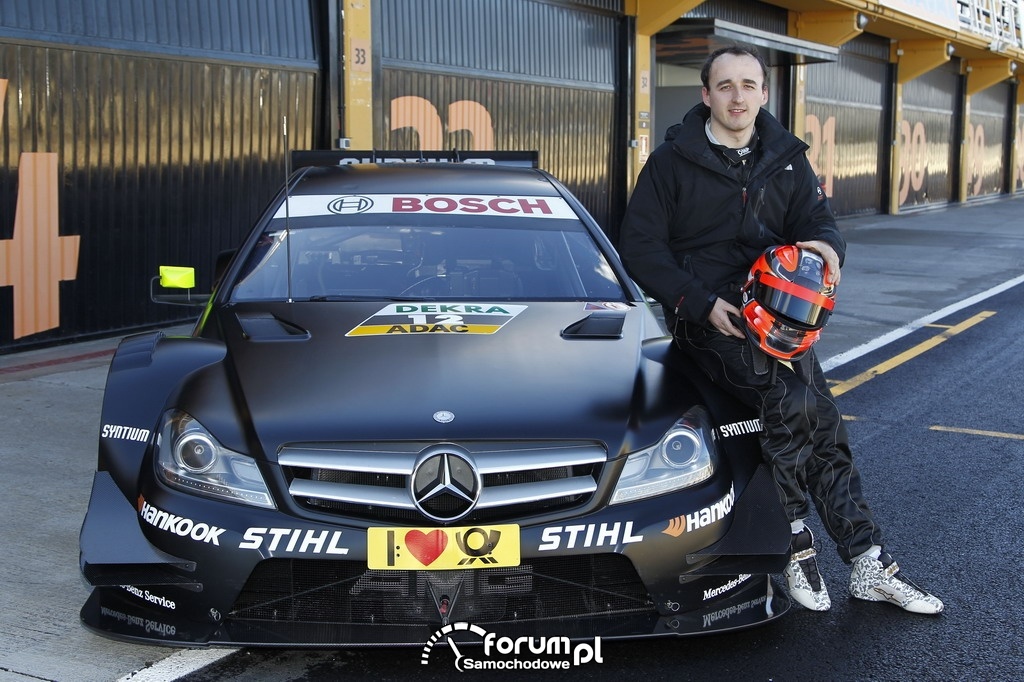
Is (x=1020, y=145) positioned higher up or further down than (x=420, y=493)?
higher up

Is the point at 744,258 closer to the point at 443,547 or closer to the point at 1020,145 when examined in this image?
the point at 443,547

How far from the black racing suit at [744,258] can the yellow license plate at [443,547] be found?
1133 millimetres

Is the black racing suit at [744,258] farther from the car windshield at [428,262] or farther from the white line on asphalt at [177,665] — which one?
the white line on asphalt at [177,665]

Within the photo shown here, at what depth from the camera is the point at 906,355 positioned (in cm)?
934

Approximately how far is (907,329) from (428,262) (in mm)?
7149

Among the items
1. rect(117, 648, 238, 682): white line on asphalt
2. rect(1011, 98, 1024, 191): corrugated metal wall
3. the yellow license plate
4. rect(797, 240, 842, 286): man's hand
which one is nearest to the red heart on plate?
the yellow license plate

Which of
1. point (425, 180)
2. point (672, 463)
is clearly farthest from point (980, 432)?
point (672, 463)

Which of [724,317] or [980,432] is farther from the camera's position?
[980,432]

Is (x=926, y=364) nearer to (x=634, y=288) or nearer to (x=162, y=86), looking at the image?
(x=634, y=288)

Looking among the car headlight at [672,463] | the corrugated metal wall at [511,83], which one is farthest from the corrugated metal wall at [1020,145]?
the car headlight at [672,463]

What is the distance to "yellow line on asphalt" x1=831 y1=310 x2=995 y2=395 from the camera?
8.07 meters

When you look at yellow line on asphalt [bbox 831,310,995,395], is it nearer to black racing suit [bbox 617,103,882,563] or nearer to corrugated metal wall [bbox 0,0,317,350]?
black racing suit [bbox 617,103,882,563]

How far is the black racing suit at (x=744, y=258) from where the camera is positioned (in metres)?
3.98

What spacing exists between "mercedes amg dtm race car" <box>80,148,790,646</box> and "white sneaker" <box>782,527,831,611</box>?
34cm
